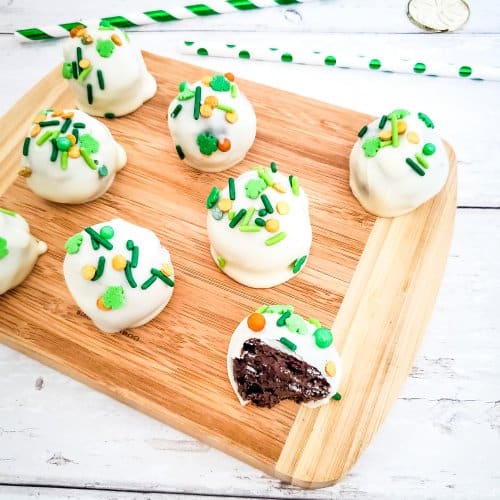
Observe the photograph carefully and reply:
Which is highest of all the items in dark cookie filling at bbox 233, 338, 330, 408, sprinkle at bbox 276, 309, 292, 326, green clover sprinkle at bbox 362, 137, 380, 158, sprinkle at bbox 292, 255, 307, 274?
green clover sprinkle at bbox 362, 137, 380, 158

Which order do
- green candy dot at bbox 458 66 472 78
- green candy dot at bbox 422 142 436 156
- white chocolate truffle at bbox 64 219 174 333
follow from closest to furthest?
white chocolate truffle at bbox 64 219 174 333
green candy dot at bbox 422 142 436 156
green candy dot at bbox 458 66 472 78

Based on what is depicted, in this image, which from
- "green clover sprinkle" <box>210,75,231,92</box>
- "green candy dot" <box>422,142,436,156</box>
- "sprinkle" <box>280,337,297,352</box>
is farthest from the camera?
"green clover sprinkle" <box>210,75,231,92</box>

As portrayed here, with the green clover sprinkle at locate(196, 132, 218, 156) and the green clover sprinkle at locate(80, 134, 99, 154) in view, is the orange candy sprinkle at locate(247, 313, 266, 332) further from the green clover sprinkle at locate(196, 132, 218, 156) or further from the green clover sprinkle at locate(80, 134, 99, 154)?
the green clover sprinkle at locate(80, 134, 99, 154)

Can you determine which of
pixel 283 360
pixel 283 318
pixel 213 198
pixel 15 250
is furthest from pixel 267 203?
pixel 15 250

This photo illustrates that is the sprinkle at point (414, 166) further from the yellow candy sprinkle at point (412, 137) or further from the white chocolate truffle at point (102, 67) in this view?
the white chocolate truffle at point (102, 67)

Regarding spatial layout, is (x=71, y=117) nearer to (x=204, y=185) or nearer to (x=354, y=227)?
(x=204, y=185)

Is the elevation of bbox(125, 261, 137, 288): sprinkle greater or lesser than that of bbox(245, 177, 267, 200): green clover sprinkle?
lesser

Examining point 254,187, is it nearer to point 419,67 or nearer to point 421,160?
point 421,160

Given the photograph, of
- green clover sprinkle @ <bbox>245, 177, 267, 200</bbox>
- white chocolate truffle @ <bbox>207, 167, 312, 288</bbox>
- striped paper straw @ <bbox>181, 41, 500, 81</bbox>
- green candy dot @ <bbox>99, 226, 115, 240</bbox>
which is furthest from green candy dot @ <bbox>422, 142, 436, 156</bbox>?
green candy dot @ <bbox>99, 226, 115, 240</bbox>

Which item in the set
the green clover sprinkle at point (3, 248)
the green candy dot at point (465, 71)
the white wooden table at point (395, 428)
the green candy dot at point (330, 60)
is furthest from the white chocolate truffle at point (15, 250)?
the green candy dot at point (465, 71)
